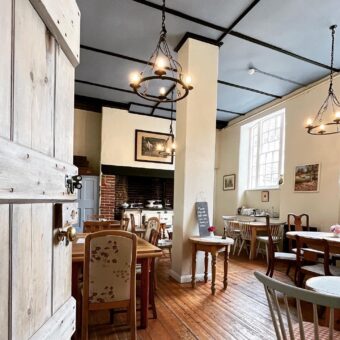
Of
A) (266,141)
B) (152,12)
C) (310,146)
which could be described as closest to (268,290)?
(152,12)

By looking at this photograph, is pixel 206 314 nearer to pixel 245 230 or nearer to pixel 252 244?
pixel 252 244

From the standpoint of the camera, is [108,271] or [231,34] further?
[231,34]

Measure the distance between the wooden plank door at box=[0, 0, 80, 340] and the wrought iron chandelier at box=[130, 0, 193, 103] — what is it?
1.48m

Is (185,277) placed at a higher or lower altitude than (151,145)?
lower

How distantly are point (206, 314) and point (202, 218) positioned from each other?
1.25 metres

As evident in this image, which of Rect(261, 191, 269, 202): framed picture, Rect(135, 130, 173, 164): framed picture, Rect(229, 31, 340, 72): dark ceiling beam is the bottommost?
Rect(261, 191, 269, 202): framed picture

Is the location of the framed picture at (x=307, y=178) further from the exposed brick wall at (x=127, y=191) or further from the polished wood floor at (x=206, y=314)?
the exposed brick wall at (x=127, y=191)

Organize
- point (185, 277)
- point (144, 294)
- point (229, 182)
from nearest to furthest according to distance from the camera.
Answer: point (144, 294) → point (185, 277) → point (229, 182)

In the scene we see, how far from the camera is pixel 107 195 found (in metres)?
6.03

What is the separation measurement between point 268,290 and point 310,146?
4252 millimetres

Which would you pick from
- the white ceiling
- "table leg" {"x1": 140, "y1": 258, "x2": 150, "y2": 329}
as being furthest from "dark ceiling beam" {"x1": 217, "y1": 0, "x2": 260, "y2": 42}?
"table leg" {"x1": 140, "y1": 258, "x2": 150, "y2": 329}

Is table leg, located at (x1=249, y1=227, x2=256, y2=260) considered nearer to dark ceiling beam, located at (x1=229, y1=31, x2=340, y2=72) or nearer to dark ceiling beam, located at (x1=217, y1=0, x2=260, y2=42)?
dark ceiling beam, located at (x1=229, y1=31, x2=340, y2=72)

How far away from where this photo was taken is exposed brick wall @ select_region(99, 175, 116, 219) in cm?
596

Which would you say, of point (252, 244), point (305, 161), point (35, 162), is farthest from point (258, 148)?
point (35, 162)
